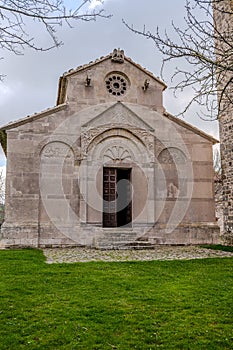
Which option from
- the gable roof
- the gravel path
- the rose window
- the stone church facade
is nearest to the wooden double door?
the stone church facade

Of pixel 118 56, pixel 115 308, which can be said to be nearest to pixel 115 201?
pixel 118 56

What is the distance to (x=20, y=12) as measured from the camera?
14.2ft

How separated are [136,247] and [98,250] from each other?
1312 mm

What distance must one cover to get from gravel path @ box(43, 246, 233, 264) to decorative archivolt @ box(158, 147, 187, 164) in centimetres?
361

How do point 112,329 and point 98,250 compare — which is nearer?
point 112,329

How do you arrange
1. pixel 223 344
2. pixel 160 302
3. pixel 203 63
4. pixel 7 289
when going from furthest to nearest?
pixel 7 289 → pixel 160 302 → pixel 203 63 → pixel 223 344

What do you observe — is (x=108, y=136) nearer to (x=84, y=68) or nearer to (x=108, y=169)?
(x=108, y=169)

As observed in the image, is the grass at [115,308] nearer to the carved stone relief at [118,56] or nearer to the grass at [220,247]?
the grass at [220,247]

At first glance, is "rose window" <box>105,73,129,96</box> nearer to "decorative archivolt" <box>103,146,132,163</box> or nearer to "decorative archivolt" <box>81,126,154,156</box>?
"decorative archivolt" <box>81,126,154,156</box>

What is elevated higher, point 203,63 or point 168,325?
point 203,63

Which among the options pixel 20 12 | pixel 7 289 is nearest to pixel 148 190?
pixel 7 289

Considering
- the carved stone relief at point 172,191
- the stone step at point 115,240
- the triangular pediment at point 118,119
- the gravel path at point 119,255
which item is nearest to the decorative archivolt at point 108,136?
the triangular pediment at point 118,119

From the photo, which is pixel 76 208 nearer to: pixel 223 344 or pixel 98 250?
pixel 98 250

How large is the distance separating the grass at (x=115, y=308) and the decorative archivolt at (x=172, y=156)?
6.62 meters
